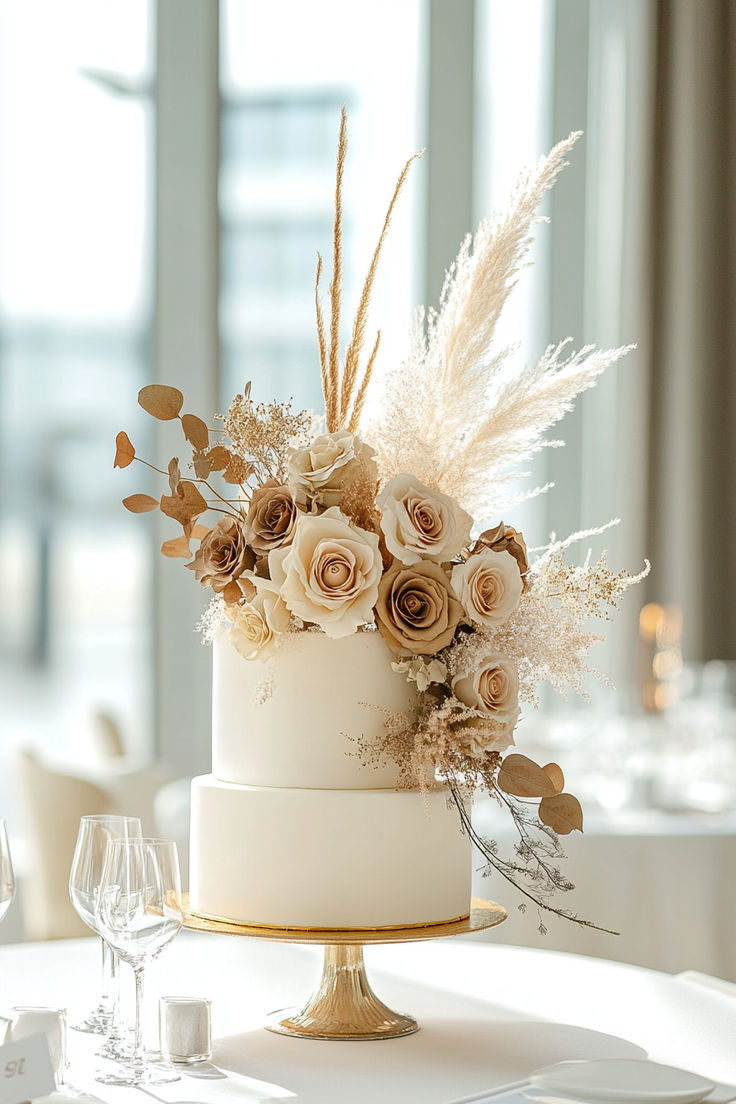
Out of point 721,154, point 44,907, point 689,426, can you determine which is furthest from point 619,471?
point 44,907

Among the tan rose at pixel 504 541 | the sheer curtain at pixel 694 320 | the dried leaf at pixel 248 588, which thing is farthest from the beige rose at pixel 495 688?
the sheer curtain at pixel 694 320

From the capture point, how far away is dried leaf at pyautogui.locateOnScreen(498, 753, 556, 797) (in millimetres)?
1272

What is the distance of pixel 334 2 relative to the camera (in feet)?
15.5

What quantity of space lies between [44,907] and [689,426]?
9.94ft

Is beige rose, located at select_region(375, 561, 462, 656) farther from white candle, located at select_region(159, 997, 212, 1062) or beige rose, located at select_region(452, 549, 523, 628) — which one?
white candle, located at select_region(159, 997, 212, 1062)

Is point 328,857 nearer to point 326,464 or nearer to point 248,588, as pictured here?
point 248,588

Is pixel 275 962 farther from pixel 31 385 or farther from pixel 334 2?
pixel 334 2

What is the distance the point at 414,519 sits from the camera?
1247mm

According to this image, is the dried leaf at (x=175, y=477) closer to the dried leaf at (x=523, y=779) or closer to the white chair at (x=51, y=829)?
the dried leaf at (x=523, y=779)

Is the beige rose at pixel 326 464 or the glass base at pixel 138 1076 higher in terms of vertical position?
the beige rose at pixel 326 464

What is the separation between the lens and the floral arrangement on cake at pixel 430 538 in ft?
4.14

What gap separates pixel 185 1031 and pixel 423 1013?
30 cm

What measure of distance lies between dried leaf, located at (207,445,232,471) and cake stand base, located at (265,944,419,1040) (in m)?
0.48

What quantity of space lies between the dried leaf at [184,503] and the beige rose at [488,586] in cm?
25
